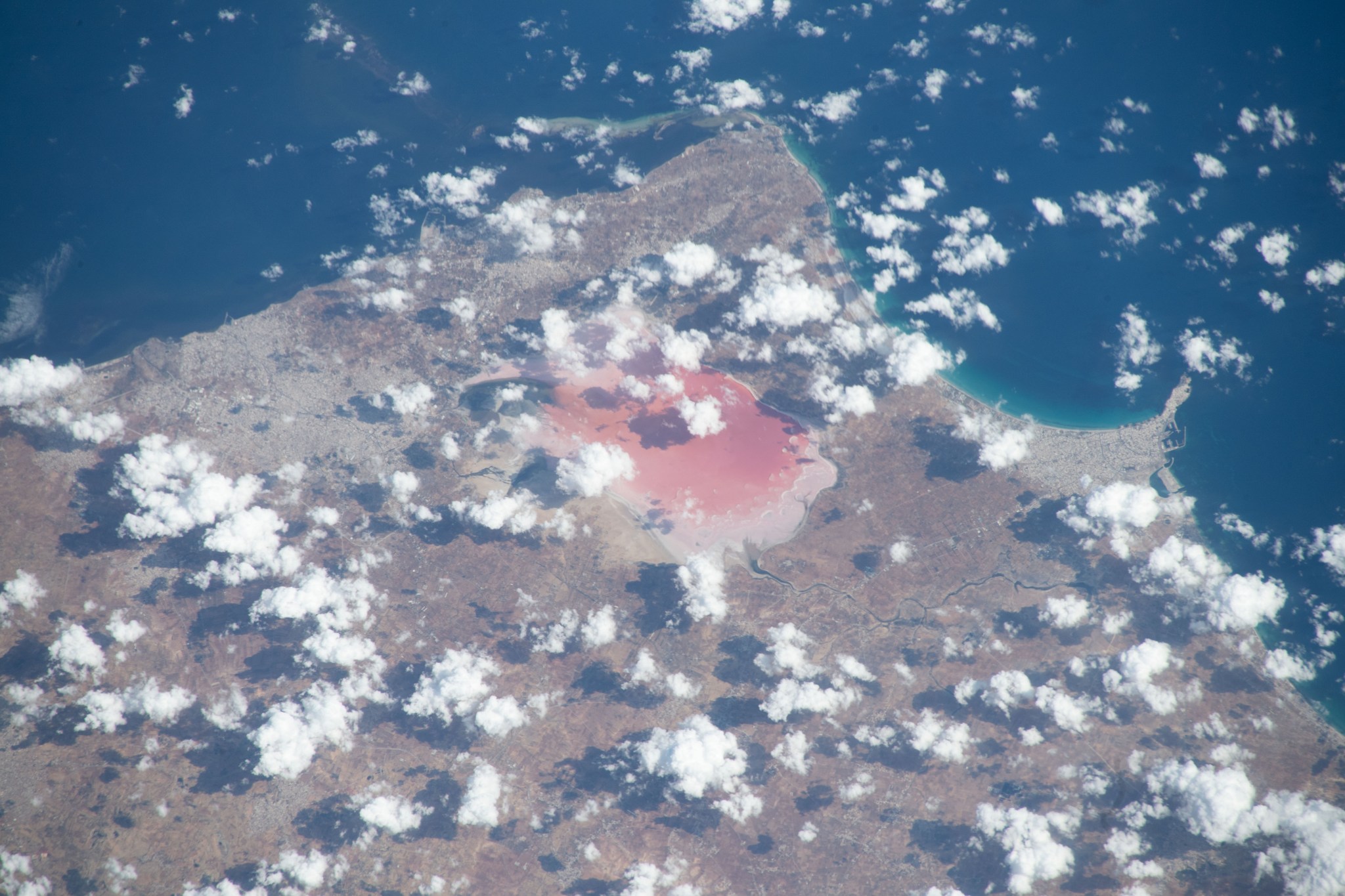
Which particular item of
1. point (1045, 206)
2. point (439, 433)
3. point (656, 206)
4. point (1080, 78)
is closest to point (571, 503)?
point (439, 433)

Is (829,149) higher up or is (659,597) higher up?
(829,149)

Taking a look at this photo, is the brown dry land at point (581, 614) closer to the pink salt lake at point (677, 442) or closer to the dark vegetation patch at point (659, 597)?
the dark vegetation patch at point (659, 597)

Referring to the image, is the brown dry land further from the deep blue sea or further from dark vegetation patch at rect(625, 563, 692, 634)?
the deep blue sea

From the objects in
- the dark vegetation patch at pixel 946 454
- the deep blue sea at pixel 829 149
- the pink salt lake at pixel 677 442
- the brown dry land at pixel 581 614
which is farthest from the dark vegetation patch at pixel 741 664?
the deep blue sea at pixel 829 149

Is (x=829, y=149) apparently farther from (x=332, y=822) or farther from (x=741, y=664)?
(x=332, y=822)

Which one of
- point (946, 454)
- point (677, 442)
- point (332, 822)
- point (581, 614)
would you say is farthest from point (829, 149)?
point (332, 822)

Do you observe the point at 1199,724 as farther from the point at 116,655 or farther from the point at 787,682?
the point at 116,655

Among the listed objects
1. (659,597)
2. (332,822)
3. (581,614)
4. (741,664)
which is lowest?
(332,822)

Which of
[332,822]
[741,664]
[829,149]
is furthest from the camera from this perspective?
[829,149]
